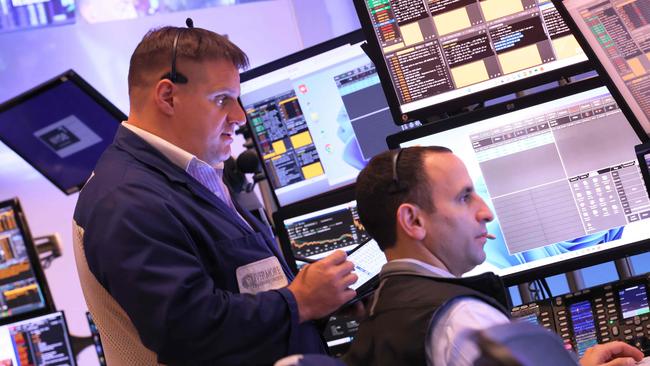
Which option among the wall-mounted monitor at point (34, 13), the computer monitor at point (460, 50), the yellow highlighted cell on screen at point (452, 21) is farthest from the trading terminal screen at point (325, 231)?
the wall-mounted monitor at point (34, 13)

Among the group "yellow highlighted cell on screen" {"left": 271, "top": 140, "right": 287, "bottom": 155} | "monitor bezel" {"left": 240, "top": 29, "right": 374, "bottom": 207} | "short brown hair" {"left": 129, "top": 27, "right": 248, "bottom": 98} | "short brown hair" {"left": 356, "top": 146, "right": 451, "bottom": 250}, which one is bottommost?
"short brown hair" {"left": 356, "top": 146, "right": 451, "bottom": 250}

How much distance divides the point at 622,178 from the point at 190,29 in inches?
45.6

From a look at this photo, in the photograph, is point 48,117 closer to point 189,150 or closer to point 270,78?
point 270,78

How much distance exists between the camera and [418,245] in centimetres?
180

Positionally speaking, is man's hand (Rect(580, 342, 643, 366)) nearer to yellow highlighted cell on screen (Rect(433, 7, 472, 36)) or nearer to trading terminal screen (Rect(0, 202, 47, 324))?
yellow highlighted cell on screen (Rect(433, 7, 472, 36))

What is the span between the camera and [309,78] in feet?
8.85

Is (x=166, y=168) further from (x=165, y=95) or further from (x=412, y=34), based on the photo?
(x=412, y=34)

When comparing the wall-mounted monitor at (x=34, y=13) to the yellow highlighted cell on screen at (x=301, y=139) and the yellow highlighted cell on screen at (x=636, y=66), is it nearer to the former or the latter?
the yellow highlighted cell on screen at (x=301, y=139)

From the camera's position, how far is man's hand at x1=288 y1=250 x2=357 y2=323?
1755 mm

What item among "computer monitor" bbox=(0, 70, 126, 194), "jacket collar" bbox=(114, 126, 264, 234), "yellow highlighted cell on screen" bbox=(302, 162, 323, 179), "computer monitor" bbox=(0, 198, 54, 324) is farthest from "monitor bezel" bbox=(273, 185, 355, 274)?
"computer monitor" bbox=(0, 198, 54, 324)

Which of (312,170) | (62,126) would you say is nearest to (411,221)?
(312,170)

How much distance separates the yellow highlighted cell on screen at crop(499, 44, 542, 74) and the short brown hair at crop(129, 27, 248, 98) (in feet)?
2.51

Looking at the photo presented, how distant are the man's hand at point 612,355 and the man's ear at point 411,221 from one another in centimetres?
46

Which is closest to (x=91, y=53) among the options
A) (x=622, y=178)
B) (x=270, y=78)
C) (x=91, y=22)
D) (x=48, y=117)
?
(x=91, y=22)
